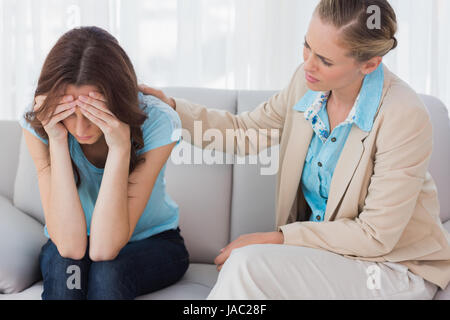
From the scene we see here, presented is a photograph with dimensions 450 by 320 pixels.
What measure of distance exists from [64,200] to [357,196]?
2.46 ft

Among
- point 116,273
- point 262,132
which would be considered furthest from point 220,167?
point 116,273

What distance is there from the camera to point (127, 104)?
128cm

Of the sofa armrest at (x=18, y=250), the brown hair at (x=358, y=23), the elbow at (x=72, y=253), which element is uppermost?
the brown hair at (x=358, y=23)

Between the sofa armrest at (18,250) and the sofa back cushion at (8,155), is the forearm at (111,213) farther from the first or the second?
the sofa back cushion at (8,155)

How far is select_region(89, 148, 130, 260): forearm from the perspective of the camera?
1.30 metres

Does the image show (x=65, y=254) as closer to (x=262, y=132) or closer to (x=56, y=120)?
(x=56, y=120)

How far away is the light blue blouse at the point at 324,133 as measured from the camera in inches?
52.0

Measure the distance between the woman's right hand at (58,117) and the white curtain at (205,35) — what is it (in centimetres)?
114

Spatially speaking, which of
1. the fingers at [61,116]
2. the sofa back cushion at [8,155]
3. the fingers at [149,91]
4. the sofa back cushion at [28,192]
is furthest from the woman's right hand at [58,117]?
the sofa back cushion at [8,155]

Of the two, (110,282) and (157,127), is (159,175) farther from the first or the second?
(110,282)

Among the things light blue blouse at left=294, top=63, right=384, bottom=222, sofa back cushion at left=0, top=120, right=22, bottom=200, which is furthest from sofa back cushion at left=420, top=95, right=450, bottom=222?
sofa back cushion at left=0, top=120, right=22, bottom=200

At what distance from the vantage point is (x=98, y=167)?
146 centimetres

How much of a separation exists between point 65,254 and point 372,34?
3.05 feet

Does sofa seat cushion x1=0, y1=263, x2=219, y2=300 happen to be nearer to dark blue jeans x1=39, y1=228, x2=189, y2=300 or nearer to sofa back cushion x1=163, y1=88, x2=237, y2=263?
dark blue jeans x1=39, y1=228, x2=189, y2=300
